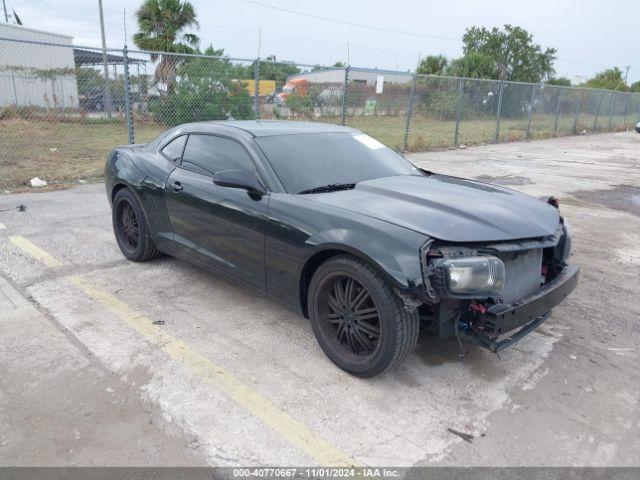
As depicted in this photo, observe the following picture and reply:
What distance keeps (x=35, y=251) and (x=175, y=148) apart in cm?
197

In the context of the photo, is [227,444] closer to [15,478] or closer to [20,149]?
[15,478]

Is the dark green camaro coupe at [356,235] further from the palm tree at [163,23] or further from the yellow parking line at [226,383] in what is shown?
the palm tree at [163,23]

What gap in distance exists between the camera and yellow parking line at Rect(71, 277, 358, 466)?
7.98ft

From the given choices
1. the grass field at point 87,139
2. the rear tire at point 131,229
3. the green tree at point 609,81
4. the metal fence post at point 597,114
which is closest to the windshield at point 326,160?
the rear tire at point 131,229

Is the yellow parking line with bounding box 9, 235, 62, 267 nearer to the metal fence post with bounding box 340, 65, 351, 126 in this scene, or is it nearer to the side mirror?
the side mirror

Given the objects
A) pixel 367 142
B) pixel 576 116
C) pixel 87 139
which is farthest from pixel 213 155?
pixel 576 116

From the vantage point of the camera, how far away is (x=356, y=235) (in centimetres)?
284

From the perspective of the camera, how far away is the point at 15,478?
2.21 metres

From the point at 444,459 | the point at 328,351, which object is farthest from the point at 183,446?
the point at 444,459

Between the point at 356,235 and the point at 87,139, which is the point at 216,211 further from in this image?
the point at 87,139

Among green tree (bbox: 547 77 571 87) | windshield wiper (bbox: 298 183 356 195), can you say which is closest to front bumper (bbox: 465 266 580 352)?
windshield wiper (bbox: 298 183 356 195)

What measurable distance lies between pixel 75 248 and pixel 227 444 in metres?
3.59

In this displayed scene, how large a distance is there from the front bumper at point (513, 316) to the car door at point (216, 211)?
1501 mm

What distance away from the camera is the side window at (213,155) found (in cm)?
372
